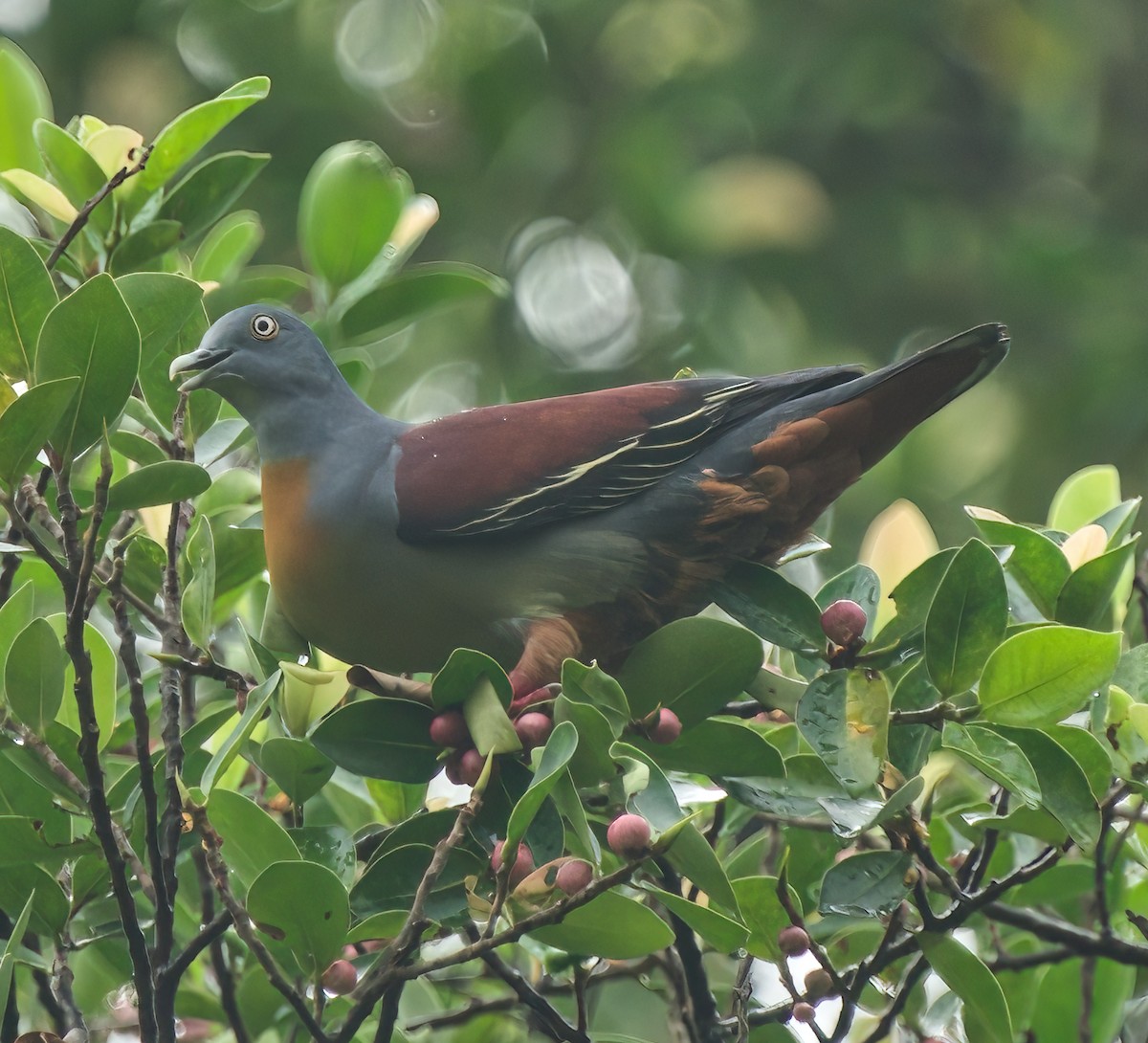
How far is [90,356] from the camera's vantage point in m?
2.03

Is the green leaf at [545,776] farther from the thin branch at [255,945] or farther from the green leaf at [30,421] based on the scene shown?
the green leaf at [30,421]

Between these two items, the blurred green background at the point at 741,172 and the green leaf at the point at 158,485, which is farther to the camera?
the blurred green background at the point at 741,172

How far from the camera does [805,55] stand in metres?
7.78

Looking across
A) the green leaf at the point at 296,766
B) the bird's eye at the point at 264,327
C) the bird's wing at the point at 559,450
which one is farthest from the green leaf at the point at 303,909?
the bird's eye at the point at 264,327

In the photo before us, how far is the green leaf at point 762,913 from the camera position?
215cm

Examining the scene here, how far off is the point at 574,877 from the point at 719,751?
0.42 m

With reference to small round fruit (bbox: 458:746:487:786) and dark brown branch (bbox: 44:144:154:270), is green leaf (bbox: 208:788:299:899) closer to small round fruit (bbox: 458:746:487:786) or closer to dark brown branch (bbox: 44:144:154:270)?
small round fruit (bbox: 458:746:487:786)

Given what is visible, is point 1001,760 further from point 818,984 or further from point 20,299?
point 20,299

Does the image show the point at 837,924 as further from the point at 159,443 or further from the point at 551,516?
the point at 159,443

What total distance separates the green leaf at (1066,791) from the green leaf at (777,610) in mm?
417

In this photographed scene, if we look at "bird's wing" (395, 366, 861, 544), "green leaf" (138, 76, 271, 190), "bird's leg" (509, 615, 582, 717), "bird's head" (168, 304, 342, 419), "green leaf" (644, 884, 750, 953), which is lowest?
"green leaf" (644, 884, 750, 953)

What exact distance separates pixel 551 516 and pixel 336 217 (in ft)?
2.46

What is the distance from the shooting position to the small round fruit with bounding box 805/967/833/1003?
2.21 metres

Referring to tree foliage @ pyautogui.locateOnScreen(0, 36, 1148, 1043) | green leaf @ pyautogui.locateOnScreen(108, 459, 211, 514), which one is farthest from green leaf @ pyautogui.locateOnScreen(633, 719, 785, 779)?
green leaf @ pyautogui.locateOnScreen(108, 459, 211, 514)
